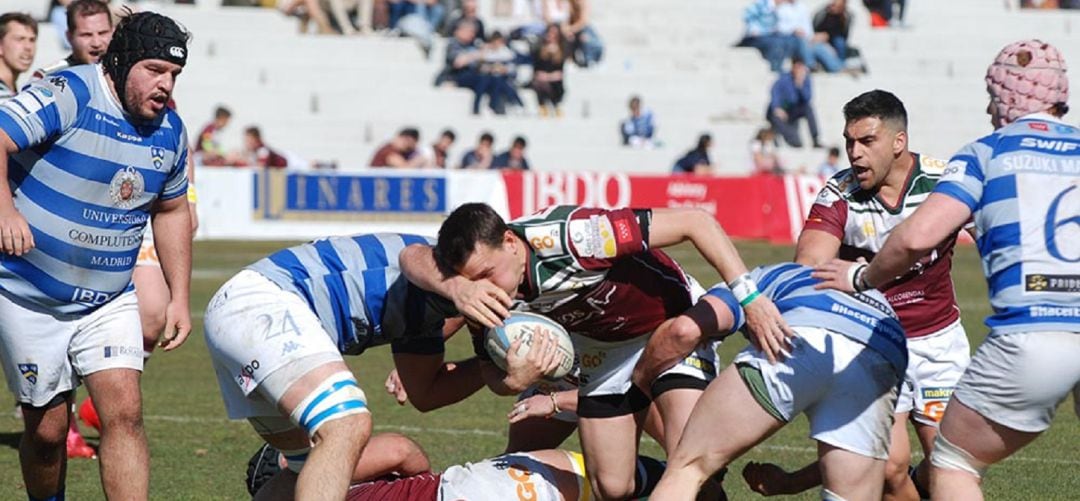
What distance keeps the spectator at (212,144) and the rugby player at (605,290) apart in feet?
58.4

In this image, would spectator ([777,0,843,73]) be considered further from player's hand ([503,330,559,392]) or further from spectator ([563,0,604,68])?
player's hand ([503,330,559,392])

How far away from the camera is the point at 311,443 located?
6.25 metres

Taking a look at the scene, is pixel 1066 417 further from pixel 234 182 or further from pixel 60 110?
pixel 234 182

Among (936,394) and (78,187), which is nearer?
(78,187)

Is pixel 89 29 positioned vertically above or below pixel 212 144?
above

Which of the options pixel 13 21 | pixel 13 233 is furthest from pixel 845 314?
pixel 13 21

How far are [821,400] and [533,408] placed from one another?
6.41 ft

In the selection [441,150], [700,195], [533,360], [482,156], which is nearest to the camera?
[533,360]

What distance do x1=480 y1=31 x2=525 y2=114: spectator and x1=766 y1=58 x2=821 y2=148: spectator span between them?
448 cm

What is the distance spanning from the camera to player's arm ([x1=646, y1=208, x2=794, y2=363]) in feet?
19.7

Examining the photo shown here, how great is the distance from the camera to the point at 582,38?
31.3 metres

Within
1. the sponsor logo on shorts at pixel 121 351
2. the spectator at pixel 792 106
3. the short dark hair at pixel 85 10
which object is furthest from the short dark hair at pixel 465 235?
the spectator at pixel 792 106

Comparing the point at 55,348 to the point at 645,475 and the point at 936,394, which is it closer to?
the point at 645,475

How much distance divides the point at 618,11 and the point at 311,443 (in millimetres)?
28001
